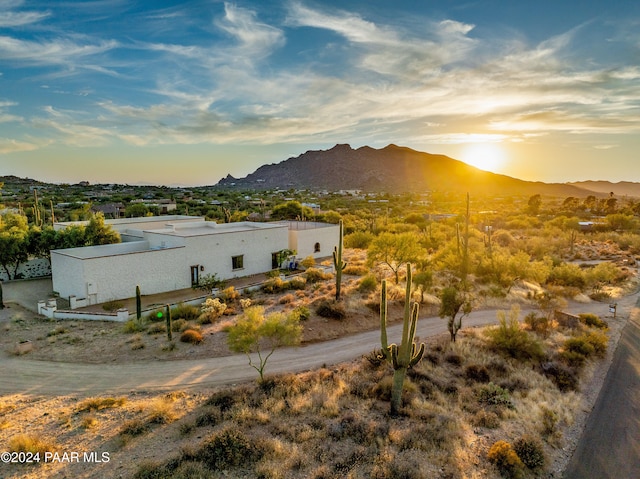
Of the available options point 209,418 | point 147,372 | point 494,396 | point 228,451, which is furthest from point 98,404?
point 494,396

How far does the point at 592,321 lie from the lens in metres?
23.1

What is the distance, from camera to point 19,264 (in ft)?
99.9

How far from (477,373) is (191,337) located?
13.2 metres

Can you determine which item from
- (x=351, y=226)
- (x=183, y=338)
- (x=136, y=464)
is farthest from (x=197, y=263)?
(x=351, y=226)

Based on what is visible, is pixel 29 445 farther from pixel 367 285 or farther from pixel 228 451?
pixel 367 285

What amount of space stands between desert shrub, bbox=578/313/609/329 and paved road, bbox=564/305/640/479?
13.8ft

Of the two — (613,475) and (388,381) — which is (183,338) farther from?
(613,475)

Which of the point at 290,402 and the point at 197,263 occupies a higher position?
the point at 197,263

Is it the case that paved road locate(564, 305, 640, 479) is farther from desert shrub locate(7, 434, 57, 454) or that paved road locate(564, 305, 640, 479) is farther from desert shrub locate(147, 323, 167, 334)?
desert shrub locate(147, 323, 167, 334)

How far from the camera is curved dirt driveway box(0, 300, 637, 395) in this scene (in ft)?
47.2

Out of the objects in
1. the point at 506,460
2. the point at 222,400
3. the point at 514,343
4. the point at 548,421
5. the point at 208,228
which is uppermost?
the point at 208,228

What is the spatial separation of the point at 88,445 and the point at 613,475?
1518 cm

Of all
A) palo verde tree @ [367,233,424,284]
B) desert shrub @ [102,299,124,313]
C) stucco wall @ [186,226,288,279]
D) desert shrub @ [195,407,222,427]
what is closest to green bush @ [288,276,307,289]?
stucco wall @ [186,226,288,279]

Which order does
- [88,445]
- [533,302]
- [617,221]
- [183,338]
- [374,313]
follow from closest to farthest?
[88,445] → [183,338] → [374,313] → [533,302] → [617,221]
